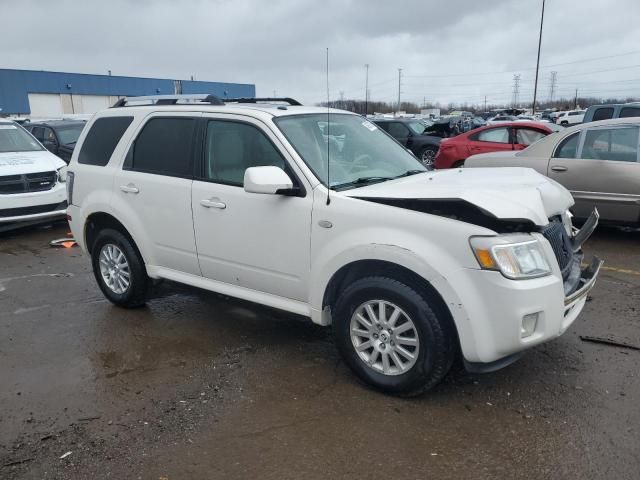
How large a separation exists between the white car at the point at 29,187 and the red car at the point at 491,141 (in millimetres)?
7988

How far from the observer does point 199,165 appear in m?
4.46

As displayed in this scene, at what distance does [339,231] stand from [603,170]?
5014 millimetres

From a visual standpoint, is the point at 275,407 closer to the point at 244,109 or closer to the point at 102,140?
the point at 244,109

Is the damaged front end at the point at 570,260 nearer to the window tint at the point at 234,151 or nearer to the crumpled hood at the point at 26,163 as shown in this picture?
the window tint at the point at 234,151

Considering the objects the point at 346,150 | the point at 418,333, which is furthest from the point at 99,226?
the point at 418,333

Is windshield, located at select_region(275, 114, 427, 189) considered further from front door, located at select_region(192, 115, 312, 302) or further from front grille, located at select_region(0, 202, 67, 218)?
front grille, located at select_region(0, 202, 67, 218)

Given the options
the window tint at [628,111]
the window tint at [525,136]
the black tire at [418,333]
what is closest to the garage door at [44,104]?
the window tint at [525,136]

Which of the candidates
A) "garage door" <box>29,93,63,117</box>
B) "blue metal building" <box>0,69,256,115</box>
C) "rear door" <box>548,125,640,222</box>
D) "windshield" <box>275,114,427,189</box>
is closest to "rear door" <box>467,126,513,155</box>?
"rear door" <box>548,125,640,222</box>

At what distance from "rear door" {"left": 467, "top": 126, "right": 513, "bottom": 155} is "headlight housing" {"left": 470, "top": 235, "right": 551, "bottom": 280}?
30.8 ft

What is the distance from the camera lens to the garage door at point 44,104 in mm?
46191

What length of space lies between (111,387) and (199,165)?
1.80m

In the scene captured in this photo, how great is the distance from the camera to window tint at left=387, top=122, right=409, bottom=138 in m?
17.8

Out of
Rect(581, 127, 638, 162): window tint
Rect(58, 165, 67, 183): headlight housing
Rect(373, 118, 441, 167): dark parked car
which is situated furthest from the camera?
Rect(373, 118, 441, 167): dark parked car

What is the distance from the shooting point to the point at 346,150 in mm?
4305
